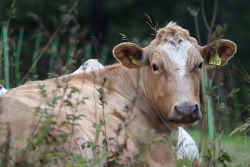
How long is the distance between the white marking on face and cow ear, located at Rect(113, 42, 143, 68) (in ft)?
1.38

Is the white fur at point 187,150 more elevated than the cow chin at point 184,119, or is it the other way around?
the cow chin at point 184,119

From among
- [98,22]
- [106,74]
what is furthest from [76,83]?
[98,22]

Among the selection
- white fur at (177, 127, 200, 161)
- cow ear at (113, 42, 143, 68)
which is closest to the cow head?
cow ear at (113, 42, 143, 68)

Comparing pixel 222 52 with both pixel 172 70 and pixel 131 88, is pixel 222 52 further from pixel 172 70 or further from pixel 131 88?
pixel 131 88

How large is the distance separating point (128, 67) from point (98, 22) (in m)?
26.4

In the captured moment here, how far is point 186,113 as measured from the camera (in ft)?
16.8

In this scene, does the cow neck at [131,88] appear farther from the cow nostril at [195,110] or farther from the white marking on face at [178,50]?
the cow nostril at [195,110]

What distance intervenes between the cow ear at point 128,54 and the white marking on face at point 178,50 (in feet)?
1.38

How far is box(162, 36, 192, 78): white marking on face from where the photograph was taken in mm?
5609

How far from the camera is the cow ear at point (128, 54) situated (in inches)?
240

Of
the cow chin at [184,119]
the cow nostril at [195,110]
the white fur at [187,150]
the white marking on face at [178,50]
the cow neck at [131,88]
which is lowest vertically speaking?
the white fur at [187,150]

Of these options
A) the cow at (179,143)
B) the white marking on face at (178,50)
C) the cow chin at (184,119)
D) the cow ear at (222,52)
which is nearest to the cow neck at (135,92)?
the cow at (179,143)

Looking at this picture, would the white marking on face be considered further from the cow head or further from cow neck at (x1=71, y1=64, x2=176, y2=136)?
cow neck at (x1=71, y1=64, x2=176, y2=136)

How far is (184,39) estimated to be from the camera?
5.96 meters
